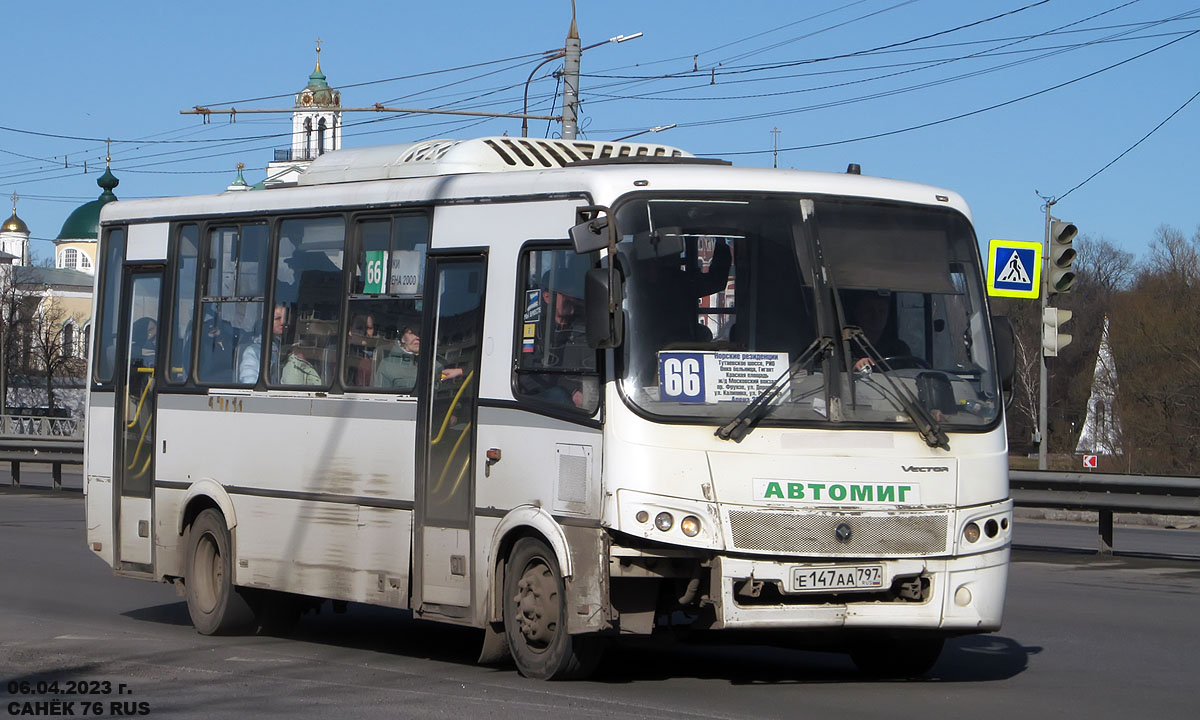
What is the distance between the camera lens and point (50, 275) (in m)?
127

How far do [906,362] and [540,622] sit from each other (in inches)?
93.9

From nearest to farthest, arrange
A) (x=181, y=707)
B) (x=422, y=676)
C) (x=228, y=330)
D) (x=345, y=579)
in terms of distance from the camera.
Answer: (x=181, y=707) < (x=422, y=676) < (x=345, y=579) < (x=228, y=330)

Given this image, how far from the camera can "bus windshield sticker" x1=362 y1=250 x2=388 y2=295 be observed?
1025cm

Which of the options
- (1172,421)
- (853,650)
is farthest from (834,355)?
→ (1172,421)

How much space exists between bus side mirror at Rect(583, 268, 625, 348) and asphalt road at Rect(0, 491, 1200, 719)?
1.79m

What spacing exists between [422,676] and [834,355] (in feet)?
9.75

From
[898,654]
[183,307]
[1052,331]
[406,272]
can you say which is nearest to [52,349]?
[1052,331]

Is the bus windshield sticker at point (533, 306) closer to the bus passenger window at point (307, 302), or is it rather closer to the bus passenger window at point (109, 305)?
the bus passenger window at point (307, 302)

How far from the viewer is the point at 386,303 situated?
10172 mm

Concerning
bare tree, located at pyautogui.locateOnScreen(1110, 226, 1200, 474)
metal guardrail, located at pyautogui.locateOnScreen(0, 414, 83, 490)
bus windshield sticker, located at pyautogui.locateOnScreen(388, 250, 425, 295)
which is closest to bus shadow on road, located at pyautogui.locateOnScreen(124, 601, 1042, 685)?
bus windshield sticker, located at pyautogui.locateOnScreen(388, 250, 425, 295)

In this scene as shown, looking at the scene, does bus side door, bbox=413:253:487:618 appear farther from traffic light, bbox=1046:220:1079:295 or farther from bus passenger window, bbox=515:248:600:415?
traffic light, bbox=1046:220:1079:295

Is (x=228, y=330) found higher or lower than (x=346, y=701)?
higher

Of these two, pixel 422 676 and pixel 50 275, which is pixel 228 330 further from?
pixel 50 275

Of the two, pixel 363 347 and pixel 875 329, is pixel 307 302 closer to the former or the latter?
pixel 363 347
